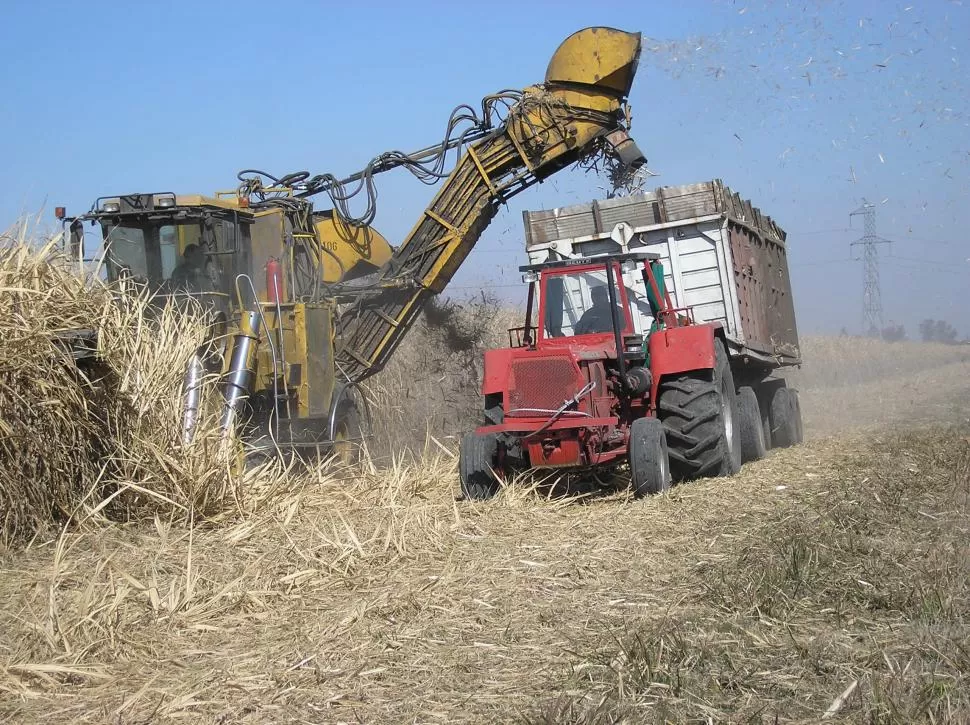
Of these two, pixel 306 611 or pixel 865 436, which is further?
pixel 865 436

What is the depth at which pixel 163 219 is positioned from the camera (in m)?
9.71

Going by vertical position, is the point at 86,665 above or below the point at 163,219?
below

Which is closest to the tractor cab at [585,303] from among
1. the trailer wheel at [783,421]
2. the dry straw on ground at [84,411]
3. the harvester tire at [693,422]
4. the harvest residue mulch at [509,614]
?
the harvester tire at [693,422]

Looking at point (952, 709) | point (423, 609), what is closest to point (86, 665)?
point (423, 609)

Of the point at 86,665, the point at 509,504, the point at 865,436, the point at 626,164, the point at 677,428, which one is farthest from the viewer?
the point at 865,436

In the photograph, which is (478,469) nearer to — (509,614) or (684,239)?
(509,614)

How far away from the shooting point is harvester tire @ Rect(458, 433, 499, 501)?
845cm

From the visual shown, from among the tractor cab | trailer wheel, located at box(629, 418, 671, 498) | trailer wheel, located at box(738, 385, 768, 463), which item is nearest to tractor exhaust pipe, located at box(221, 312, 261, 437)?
the tractor cab

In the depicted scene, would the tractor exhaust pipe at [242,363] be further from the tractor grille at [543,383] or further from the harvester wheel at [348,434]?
the tractor grille at [543,383]

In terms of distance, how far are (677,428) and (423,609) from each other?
388 centimetres

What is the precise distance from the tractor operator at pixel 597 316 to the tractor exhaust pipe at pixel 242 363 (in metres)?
2.76

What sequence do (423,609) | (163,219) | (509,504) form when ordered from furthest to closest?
1. (163,219)
2. (509,504)
3. (423,609)

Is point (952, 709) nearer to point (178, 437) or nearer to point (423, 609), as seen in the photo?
point (423, 609)

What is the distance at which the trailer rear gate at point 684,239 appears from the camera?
1101 cm
